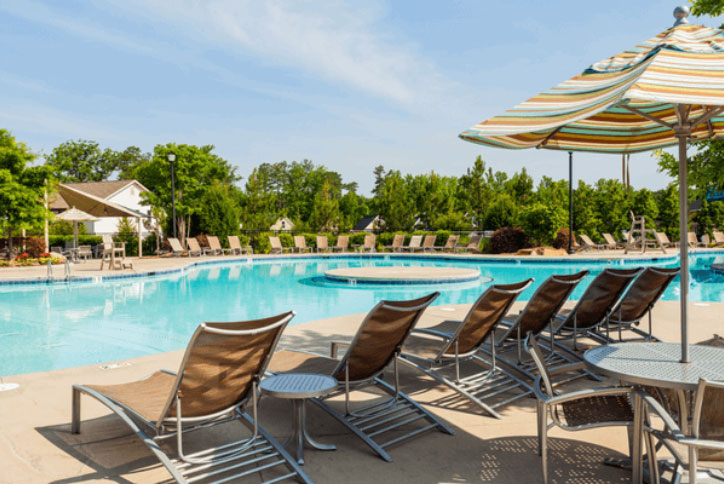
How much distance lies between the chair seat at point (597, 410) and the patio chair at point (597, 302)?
1770 mm

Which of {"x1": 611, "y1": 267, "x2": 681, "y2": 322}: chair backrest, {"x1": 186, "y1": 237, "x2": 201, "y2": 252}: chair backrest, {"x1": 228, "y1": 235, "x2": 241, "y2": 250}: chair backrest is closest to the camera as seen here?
{"x1": 611, "y1": 267, "x2": 681, "y2": 322}: chair backrest

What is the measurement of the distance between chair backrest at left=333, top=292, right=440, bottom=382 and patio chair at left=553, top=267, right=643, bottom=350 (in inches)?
76.5

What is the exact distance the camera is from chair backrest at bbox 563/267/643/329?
14.8ft

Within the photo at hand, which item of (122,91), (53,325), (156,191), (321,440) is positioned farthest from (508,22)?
(122,91)

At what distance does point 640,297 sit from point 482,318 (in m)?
2.20

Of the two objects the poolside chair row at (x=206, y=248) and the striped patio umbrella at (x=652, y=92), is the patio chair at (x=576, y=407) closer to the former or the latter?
the striped patio umbrella at (x=652, y=92)

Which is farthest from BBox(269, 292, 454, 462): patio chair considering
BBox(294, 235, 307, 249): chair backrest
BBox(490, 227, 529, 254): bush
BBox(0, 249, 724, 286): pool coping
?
BBox(294, 235, 307, 249): chair backrest

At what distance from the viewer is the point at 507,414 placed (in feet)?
11.7

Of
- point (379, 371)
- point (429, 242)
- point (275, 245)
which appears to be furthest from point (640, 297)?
point (275, 245)

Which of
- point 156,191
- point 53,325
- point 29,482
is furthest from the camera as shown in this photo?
point 156,191

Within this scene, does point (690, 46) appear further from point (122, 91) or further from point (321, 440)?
point (122, 91)

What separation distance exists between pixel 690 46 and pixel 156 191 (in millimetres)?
25152

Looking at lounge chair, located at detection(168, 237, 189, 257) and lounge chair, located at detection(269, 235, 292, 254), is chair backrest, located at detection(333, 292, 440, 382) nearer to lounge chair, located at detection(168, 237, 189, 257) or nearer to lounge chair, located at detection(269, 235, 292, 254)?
lounge chair, located at detection(269, 235, 292, 254)

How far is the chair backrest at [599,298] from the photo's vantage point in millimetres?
4520
